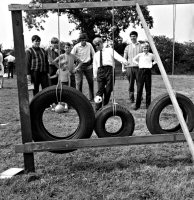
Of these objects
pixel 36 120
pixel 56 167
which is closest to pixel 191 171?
pixel 56 167

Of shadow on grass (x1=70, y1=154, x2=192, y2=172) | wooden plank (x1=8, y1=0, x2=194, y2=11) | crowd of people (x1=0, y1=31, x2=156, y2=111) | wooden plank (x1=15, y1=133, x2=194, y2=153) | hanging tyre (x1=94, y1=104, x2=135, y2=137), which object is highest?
wooden plank (x1=8, y1=0, x2=194, y2=11)

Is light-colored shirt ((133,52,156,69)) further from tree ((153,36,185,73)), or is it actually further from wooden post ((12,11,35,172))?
tree ((153,36,185,73))

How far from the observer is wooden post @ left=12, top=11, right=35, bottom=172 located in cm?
374

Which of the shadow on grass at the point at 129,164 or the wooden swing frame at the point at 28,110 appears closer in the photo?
the wooden swing frame at the point at 28,110

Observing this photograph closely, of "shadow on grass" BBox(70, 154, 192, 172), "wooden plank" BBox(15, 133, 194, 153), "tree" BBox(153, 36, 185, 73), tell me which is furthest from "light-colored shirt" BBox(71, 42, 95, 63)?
"tree" BBox(153, 36, 185, 73)

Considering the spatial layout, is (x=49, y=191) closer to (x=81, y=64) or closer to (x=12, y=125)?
(x=12, y=125)

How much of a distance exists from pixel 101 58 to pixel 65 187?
4154 mm

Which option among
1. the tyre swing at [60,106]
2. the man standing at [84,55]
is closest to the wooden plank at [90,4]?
the tyre swing at [60,106]

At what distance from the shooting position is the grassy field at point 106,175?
10.8 feet

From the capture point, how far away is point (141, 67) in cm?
805

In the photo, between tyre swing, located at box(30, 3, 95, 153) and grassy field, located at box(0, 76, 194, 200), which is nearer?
grassy field, located at box(0, 76, 194, 200)

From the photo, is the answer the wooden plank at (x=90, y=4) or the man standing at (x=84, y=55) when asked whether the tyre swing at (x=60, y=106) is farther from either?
the man standing at (x=84, y=55)

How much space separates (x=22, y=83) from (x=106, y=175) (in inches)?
51.2

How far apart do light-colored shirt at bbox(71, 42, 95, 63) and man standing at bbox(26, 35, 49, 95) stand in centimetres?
97
